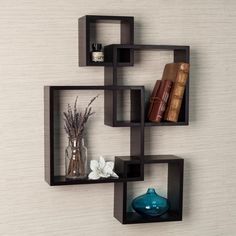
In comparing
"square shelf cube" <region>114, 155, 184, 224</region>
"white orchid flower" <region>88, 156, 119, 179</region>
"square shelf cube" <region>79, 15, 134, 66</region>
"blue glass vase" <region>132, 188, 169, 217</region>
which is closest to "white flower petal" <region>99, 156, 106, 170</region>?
"white orchid flower" <region>88, 156, 119, 179</region>

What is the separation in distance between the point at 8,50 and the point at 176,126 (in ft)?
2.73

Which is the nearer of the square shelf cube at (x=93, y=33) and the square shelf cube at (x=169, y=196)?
the square shelf cube at (x=93, y=33)

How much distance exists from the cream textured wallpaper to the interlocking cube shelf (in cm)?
6

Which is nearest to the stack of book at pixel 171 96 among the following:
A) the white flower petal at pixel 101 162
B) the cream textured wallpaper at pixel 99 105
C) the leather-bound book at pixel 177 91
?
the leather-bound book at pixel 177 91

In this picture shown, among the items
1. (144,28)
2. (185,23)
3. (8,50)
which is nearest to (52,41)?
(8,50)

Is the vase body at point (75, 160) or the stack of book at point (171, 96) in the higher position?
the stack of book at point (171, 96)

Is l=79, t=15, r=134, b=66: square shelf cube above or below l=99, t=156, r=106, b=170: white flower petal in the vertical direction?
above

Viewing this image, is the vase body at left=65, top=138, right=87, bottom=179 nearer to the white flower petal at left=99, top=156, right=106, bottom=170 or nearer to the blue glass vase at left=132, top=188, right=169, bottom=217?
the white flower petal at left=99, top=156, right=106, bottom=170

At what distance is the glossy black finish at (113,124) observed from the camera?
7.71 ft

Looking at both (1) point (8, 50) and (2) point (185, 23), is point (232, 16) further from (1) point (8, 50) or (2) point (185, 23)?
(1) point (8, 50)

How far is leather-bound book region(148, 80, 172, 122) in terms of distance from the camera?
2.46m

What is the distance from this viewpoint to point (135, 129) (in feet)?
8.26

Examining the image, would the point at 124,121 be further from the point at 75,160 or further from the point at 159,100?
the point at 75,160

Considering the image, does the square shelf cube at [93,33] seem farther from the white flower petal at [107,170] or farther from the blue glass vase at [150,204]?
the blue glass vase at [150,204]
